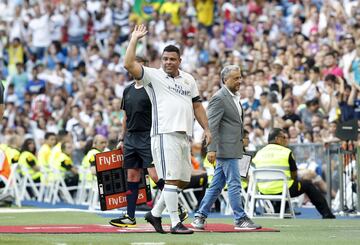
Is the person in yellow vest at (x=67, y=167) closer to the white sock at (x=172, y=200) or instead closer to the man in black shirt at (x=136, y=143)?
the man in black shirt at (x=136, y=143)

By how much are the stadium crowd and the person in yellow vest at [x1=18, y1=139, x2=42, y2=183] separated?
446 mm

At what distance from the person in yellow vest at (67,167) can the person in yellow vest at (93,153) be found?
900 mm

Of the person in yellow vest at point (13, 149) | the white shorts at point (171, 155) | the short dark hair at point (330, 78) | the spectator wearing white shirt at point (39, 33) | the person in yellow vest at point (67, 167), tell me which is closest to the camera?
the white shorts at point (171, 155)

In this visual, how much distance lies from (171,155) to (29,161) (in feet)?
48.6

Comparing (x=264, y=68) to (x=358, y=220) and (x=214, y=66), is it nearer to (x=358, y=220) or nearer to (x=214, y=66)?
(x=214, y=66)

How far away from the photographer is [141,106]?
16375 millimetres

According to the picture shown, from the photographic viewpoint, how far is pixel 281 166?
20.3 m

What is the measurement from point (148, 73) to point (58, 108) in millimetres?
18846

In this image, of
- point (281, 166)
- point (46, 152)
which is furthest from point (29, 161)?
point (281, 166)

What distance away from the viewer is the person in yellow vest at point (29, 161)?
93.6ft

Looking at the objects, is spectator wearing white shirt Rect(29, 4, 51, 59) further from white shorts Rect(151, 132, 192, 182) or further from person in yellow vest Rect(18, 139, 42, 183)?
white shorts Rect(151, 132, 192, 182)

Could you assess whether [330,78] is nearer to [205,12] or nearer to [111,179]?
[205,12]

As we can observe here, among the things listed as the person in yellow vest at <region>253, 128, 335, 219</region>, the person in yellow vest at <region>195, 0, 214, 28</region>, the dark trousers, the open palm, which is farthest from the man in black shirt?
the person in yellow vest at <region>195, 0, 214, 28</region>

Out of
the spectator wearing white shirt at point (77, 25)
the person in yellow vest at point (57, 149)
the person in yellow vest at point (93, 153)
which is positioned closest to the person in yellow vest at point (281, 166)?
the person in yellow vest at point (93, 153)
